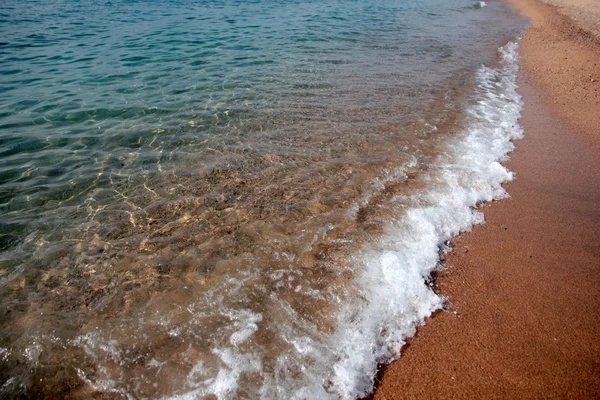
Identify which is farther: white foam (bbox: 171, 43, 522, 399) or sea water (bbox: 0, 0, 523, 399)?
sea water (bbox: 0, 0, 523, 399)

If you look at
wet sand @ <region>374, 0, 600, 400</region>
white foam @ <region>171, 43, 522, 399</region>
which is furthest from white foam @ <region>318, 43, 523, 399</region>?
wet sand @ <region>374, 0, 600, 400</region>

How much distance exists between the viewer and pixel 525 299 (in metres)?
3.28

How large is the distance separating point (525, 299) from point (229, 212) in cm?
351

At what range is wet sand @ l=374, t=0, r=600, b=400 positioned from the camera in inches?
103

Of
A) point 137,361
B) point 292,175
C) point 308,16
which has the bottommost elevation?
point 137,361

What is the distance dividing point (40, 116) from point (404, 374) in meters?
8.27

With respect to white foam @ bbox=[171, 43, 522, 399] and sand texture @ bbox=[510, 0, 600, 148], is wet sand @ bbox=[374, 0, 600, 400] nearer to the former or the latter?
white foam @ bbox=[171, 43, 522, 399]

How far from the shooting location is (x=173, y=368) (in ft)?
8.89

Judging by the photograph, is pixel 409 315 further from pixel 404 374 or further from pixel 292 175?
pixel 292 175

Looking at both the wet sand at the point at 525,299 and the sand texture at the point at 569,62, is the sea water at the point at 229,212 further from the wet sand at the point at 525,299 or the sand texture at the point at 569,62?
the sand texture at the point at 569,62

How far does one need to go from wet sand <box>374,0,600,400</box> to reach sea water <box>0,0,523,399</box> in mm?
243

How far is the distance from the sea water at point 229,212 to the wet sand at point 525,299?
243 mm

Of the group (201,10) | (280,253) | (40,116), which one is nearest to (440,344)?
(280,253)

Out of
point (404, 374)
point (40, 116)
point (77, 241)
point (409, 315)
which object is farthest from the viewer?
point (40, 116)
